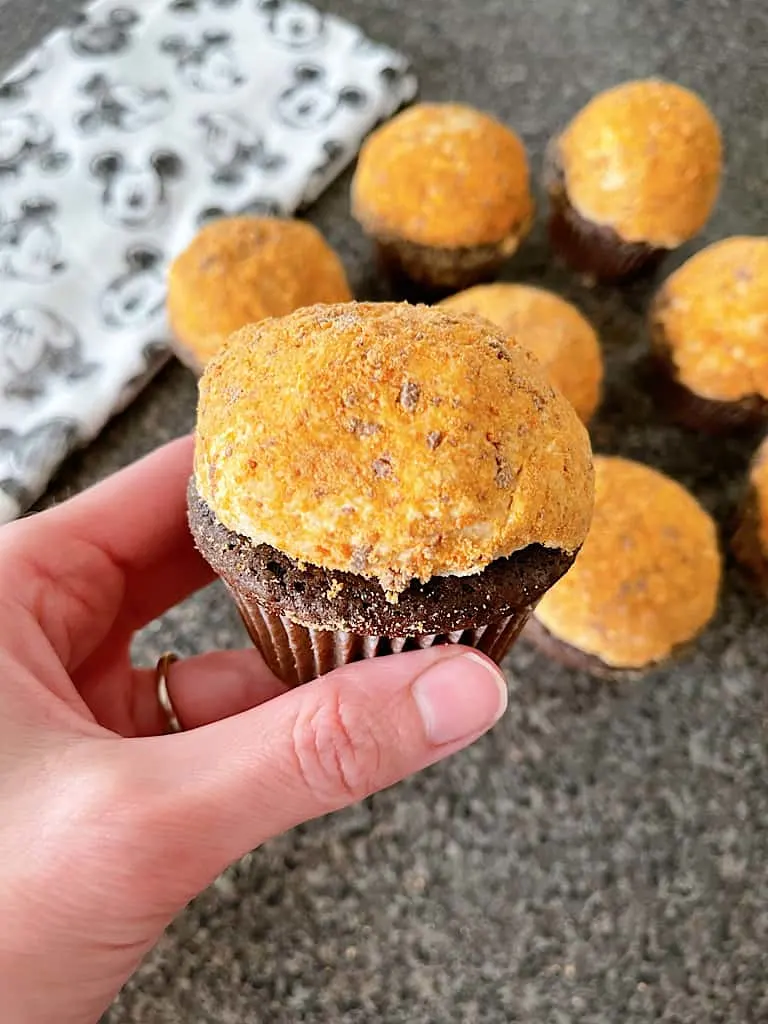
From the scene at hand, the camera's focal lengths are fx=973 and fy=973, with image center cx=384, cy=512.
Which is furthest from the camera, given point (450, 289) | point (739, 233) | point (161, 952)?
point (739, 233)

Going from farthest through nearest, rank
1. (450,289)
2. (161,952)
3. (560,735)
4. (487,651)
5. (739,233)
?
(739,233), (450,289), (560,735), (161,952), (487,651)

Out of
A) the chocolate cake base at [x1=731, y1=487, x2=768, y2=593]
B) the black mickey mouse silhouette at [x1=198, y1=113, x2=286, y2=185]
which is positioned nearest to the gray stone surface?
the chocolate cake base at [x1=731, y1=487, x2=768, y2=593]

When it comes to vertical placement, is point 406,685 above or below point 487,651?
above

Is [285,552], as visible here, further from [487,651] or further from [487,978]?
[487,978]

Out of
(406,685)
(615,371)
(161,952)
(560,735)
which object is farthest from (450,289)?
(161,952)

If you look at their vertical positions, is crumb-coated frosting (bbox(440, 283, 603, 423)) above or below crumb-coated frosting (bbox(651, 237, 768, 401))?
above

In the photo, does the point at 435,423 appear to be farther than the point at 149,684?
No

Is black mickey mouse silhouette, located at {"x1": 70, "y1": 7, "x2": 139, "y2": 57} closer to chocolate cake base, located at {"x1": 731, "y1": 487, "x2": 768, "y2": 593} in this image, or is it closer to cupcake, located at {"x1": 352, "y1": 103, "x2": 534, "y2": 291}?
cupcake, located at {"x1": 352, "y1": 103, "x2": 534, "y2": 291}
